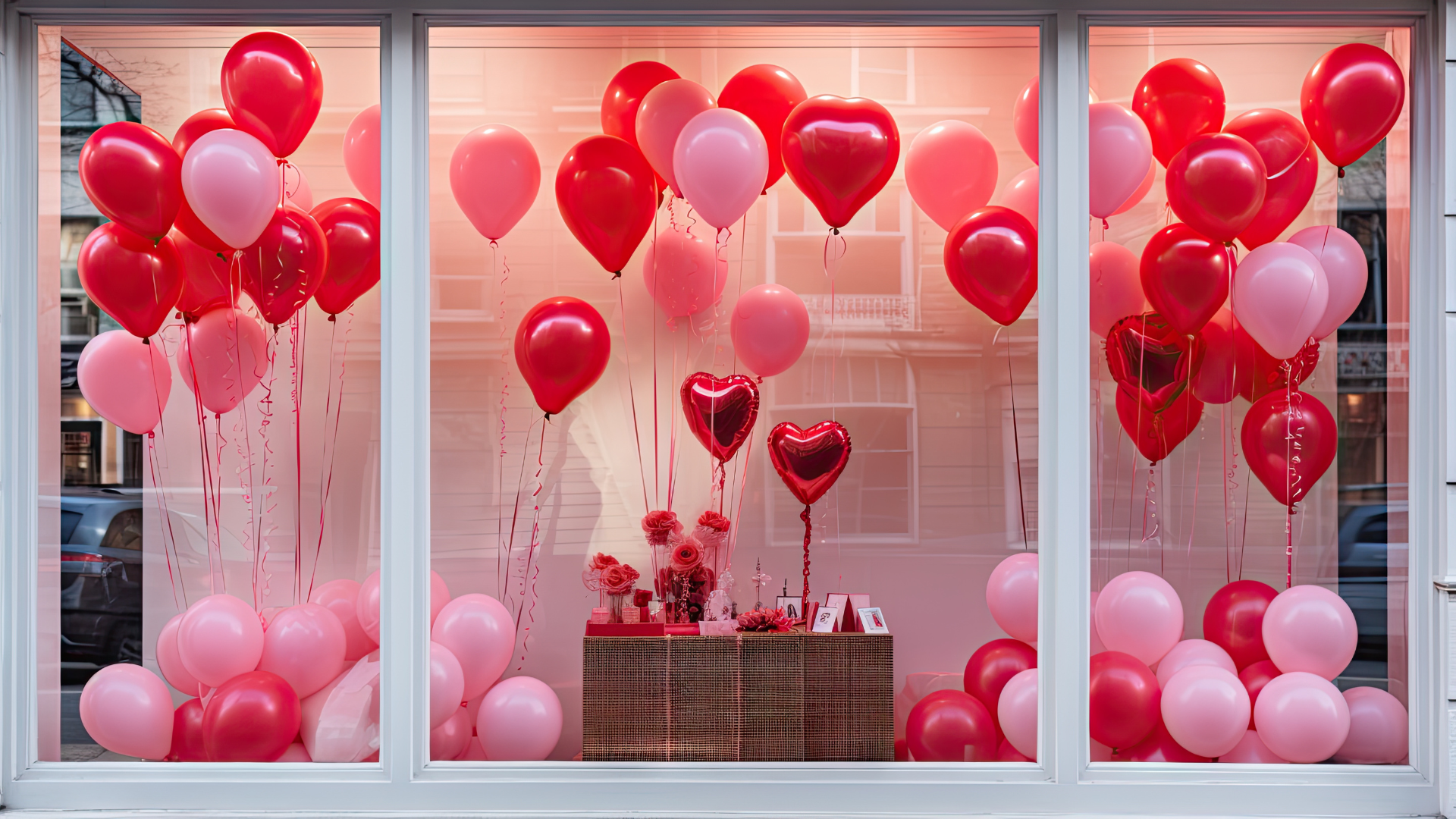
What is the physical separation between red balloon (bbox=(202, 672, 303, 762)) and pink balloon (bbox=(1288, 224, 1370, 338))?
298 cm

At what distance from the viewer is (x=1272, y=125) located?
8.61 feet

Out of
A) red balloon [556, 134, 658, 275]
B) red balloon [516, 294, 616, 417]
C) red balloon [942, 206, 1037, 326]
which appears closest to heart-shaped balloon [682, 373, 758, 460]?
red balloon [516, 294, 616, 417]

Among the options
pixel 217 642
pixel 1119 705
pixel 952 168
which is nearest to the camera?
pixel 1119 705

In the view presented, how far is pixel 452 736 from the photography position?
8.66ft

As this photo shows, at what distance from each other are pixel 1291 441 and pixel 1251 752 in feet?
2.84

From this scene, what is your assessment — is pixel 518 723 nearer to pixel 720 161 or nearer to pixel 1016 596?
pixel 1016 596

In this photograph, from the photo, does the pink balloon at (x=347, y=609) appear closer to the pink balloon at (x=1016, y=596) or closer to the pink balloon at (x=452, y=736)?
the pink balloon at (x=452, y=736)

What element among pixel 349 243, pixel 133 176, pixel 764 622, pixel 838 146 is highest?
pixel 838 146

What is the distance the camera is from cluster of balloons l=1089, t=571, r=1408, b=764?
8.09 feet

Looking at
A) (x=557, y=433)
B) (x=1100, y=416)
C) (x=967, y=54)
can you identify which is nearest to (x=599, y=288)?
(x=557, y=433)

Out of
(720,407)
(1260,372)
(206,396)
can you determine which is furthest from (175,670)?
(1260,372)

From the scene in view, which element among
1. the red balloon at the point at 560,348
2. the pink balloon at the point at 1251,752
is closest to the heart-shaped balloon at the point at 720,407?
the red balloon at the point at 560,348

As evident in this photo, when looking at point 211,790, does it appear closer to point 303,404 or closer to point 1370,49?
point 303,404

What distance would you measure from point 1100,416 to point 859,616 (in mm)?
964
